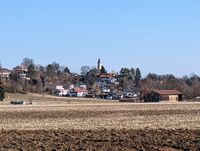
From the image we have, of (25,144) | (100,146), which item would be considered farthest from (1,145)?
(100,146)

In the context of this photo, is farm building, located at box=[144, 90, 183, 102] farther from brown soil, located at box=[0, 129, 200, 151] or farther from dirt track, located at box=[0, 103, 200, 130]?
brown soil, located at box=[0, 129, 200, 151]

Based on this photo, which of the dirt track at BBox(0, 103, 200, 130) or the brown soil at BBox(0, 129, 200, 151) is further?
the dirt track at BBox(0, 103, 200, 130)

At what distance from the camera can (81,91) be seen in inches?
7815

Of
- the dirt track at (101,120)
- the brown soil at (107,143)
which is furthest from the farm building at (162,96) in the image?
the brown soil at (107,143)

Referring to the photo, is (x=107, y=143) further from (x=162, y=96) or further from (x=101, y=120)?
(x=162, y=96)

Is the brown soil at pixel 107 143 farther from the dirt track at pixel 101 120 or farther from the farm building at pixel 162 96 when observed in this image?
the farm building at pixel 162 96

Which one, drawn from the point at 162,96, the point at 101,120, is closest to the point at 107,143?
the point at 101,120

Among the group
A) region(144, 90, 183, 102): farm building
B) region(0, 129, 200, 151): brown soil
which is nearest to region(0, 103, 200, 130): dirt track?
region(0, 129, 200, 151): brown soil

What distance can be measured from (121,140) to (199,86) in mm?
180472

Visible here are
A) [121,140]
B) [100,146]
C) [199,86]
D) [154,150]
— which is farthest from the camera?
[199,86]

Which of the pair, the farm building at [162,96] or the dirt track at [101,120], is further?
the farm building at [162,96]

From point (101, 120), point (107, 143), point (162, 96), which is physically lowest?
point (107, 143)

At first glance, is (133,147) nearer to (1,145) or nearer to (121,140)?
(121,140)

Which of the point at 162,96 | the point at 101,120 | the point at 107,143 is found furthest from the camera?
the point at 162,96
